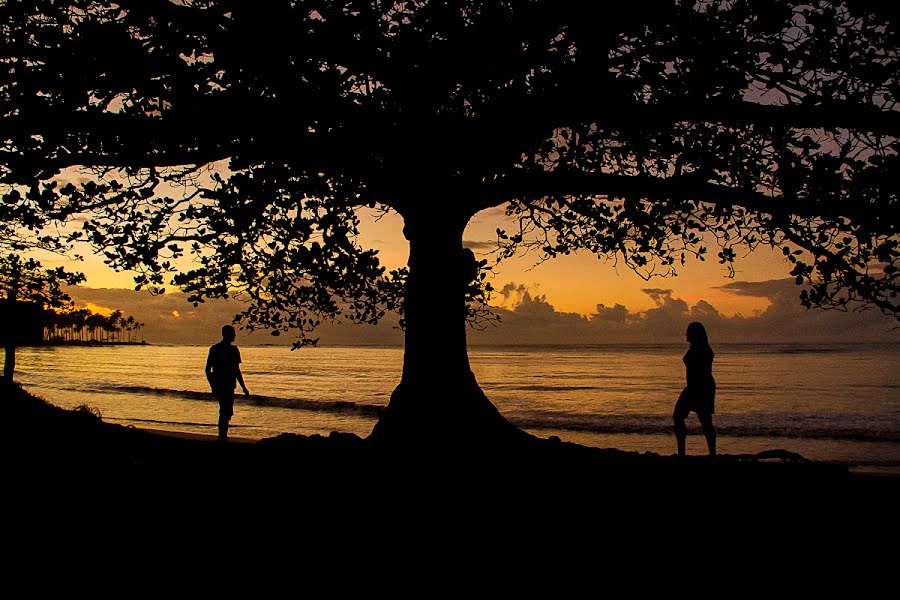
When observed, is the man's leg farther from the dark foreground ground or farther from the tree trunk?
the tree trunk

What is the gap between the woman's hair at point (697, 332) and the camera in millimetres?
10766

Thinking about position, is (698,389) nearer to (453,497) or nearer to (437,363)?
→ (437,363)

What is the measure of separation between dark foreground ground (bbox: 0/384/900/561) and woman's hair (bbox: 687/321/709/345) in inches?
89.3

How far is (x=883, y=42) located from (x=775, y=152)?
71.6 inches

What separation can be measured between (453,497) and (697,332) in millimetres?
6164

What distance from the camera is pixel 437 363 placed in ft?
27.7

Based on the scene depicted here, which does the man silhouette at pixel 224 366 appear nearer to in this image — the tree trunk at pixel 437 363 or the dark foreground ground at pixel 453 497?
the dark foreground ground at pixel 453 497

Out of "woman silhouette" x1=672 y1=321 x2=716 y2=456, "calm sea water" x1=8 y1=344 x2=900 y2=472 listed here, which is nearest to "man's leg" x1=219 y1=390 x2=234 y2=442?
"calm sea water" x1=8 y1=344 x2=900 y2=472

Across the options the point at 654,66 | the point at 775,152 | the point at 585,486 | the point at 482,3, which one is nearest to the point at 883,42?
the point at 775,152

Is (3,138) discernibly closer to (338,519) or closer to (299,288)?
(299,288)

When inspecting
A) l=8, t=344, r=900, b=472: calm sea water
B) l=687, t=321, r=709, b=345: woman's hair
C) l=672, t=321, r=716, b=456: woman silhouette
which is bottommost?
l=8, t=344, r=900, b=472: calm sea water

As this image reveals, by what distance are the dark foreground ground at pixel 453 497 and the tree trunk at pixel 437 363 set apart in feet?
1.01

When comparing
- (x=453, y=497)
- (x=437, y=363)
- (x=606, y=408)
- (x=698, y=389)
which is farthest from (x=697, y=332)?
(x=606, y=408)

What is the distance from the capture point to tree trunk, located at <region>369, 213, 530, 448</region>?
8.38 meters
